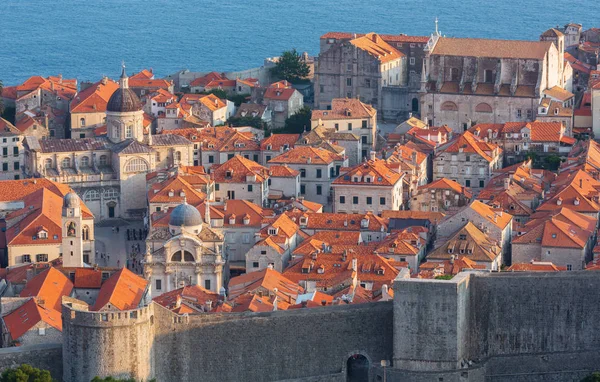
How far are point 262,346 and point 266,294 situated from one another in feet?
24.6

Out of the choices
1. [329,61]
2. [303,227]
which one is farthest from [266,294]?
[329,61]

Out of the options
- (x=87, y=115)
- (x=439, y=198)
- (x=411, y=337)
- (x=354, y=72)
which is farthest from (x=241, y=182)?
(x=411, y=337)

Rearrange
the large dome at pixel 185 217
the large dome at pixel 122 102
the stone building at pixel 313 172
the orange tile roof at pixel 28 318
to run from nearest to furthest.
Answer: the orange tile roof at pixel 28 318 < the large dome at pixel 185 217 < the stone building at pixel 313 172 < the large dome at pixel 122 102

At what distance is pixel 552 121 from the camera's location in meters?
109

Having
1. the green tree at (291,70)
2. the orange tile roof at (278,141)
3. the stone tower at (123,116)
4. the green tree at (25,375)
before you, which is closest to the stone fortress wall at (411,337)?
the green tree at (25,375)

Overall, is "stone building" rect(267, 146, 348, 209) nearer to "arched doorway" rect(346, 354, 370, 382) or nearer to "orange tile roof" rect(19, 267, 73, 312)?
"orange tile roof" rect(19, 267, 73, 312)

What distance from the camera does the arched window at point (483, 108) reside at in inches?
4409

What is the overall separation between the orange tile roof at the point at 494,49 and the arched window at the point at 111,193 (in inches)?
880

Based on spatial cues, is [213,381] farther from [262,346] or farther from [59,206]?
[59,206]

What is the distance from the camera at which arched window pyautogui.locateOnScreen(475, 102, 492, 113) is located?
367ft

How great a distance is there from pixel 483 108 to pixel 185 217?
30842 millimetres

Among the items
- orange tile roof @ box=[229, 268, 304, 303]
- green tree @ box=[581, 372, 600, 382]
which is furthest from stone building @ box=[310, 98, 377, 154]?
green tree @ box=[581, 372, 600, 382]

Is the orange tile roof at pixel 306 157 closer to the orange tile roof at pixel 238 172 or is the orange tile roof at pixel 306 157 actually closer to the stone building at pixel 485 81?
the orange tile roof at pixel 238 172

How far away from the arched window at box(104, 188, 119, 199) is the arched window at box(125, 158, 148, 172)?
118 centimetres
